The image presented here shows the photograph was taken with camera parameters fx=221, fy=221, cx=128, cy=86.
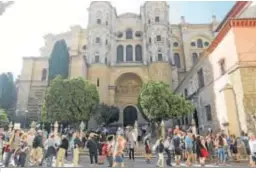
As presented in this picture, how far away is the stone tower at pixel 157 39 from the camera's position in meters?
27.7

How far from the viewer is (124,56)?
102 feet

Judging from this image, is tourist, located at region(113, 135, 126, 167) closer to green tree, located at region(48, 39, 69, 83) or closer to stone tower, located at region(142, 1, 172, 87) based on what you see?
green tree, located at region(48, 39, 69, 83)

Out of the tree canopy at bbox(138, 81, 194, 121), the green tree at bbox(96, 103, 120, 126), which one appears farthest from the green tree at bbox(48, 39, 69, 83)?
the tree canopy at bbox(138, 81, 194, 121)

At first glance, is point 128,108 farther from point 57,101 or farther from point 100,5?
point 100,5

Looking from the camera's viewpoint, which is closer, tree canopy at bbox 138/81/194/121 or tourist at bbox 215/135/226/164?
tourist at bbox 215/135/226/164

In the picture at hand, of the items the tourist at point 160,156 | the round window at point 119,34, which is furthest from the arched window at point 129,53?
the tourist at point 160,156

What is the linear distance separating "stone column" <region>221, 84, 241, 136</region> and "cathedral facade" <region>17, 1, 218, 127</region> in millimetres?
13096

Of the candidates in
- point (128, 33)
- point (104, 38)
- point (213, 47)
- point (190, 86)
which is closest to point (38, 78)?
point (104, 38)

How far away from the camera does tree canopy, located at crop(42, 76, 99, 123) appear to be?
18.5m

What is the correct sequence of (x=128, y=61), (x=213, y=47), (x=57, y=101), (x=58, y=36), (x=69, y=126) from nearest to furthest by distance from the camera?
(x=213, y=47), (x=57, y=101), (x=69, y=126), (x=128, y=61), (x=58, y=36)

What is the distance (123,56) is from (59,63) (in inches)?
381

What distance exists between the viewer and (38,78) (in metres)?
27.7

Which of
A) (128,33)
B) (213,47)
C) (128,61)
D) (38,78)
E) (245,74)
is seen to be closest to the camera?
(245,74)

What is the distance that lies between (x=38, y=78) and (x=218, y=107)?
21792 millimetres
